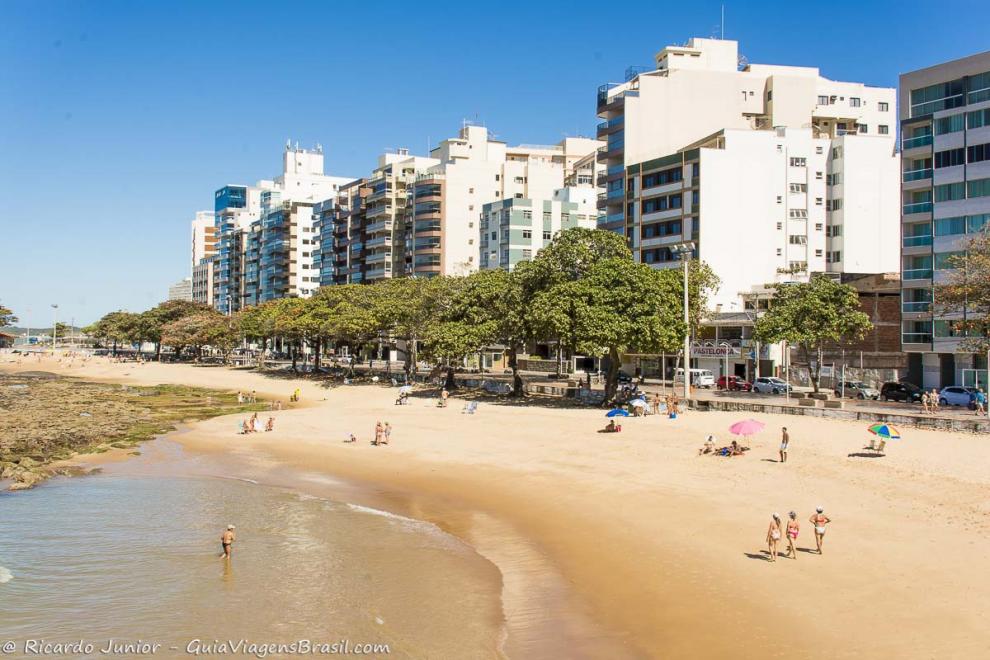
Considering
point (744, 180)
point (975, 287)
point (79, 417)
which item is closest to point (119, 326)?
point (79, 417)

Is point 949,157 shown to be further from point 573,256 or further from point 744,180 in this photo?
point 573,256

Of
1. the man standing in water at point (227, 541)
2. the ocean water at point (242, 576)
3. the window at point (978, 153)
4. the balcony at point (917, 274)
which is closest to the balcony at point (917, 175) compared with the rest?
the window at point (978, 153)

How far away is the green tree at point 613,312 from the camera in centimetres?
5438

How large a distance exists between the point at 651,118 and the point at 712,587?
3469 inches

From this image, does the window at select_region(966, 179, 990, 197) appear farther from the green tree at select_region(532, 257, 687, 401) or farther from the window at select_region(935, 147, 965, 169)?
the green tree at select_region(532, 257, 687, 401)

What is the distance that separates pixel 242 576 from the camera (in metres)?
23.8

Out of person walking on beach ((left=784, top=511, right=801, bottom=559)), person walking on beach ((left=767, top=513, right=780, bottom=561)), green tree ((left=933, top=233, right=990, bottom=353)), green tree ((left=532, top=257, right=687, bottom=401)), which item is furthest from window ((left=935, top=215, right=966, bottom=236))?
person walking on beach ((left=767, top=513, right=780, bottom=561))

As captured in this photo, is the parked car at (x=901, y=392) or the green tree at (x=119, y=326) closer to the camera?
the parked car at (x=901, y=392)

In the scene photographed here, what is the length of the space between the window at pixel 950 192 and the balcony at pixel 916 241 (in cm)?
319

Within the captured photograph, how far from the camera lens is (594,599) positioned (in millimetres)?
21078

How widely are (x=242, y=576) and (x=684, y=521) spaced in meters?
15.1

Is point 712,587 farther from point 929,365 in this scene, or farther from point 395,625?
point 929,365

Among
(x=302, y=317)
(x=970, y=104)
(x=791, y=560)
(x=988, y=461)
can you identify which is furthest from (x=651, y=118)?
(x=791, y=560)

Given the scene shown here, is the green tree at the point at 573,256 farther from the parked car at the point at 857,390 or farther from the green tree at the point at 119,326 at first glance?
the green tree at the point at 119,326
